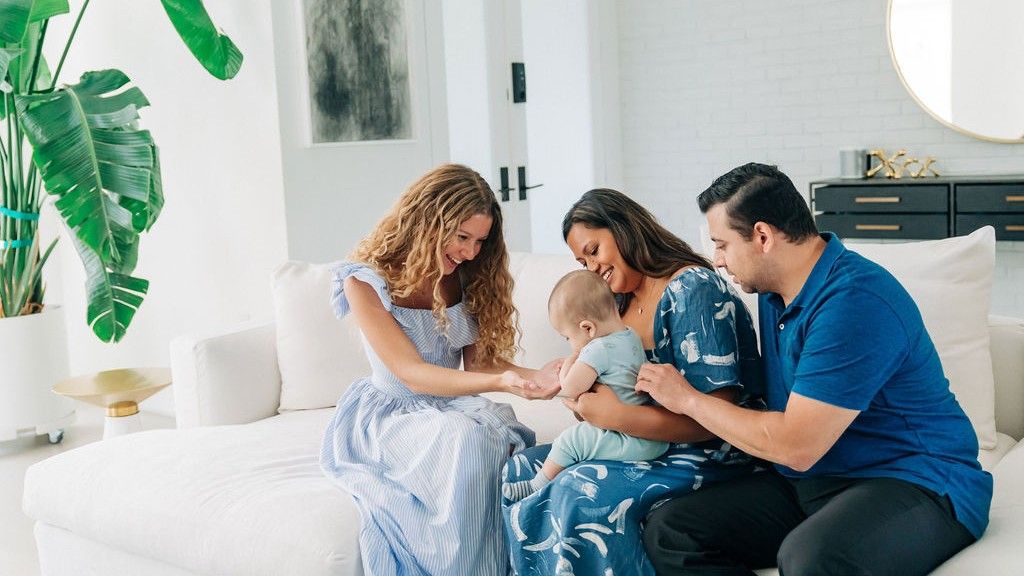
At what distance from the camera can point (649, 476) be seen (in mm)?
1965

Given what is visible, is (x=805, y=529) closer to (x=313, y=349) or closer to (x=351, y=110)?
(x=313, y=349)

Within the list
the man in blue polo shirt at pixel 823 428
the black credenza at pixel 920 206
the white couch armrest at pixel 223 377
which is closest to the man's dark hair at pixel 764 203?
the man in blue polo shirt at pixel 823 428

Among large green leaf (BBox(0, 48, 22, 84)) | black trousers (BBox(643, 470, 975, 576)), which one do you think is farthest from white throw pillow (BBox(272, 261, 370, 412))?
large green leaf (BBox(0, 48, 22, 84))

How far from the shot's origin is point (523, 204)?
16.0ft

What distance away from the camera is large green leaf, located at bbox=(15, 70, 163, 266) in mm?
3691

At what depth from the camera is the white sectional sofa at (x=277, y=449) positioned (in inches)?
85.0

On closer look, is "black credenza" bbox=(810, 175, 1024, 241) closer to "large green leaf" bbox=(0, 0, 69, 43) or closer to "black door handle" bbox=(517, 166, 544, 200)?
"black door handle" bbox=(517, 166, 544, 200)

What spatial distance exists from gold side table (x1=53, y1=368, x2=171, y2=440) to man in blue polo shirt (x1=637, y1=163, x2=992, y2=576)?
2.18m

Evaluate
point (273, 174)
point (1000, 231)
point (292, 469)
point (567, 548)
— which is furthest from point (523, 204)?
point (567, 548)

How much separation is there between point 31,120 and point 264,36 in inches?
37.2

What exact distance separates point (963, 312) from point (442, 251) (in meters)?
1.19

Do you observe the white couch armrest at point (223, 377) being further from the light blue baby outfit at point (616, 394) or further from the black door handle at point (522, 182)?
the black door handle at point (522, 182)

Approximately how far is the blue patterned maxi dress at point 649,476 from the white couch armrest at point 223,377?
46.5 inches

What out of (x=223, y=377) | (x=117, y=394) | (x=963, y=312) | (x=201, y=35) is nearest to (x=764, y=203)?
(x=963, y=312)
